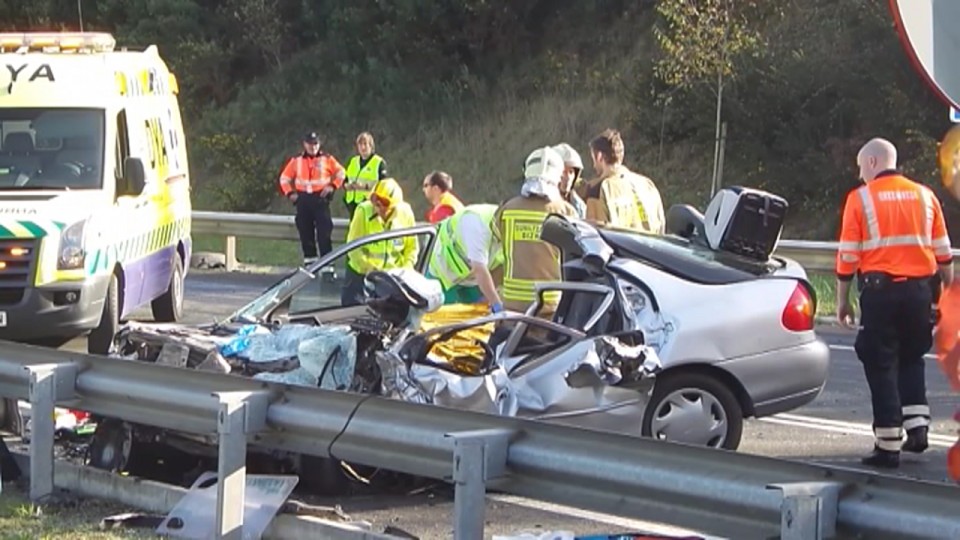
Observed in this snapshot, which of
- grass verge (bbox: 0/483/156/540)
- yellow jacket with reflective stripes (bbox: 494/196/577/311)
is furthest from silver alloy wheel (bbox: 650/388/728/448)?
grass verge (bbox: 0/483/156/540)

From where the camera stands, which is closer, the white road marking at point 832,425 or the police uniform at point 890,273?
the police uniform at point 890,273

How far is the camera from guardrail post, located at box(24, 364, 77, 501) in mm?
7227

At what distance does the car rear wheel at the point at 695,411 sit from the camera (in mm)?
8500

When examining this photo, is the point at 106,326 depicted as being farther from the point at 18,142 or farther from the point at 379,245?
the point at 379,245

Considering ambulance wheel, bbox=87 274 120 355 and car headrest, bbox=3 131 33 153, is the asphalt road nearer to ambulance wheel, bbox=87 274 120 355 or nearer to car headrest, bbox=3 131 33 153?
ambulance wheel, bbox=87 274 120 355

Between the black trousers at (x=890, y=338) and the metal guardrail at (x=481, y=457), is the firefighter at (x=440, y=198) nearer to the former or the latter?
the black trousers at (x=890, y=338)

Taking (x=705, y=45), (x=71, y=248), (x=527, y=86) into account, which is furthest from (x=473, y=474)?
(x=527, y=86)

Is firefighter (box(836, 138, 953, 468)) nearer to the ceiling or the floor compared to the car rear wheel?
nearer to the ceiling

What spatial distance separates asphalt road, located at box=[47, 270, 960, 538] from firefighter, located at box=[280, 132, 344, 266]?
20.7 feet

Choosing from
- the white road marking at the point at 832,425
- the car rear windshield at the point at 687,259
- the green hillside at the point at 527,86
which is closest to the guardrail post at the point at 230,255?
the green hillside at the point at 527,86

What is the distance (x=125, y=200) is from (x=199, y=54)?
30.0 m

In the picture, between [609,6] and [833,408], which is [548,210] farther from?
[609,6]

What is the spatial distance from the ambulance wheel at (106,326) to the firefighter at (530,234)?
4.70 meters

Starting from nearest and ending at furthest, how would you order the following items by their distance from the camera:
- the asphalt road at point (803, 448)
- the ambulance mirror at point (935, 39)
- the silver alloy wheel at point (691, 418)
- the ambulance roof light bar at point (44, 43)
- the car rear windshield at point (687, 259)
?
the ambulance mirror at point (935, 39) → the asphalt road at point (803, 448) → the silver alloy wheel at point (691, 418) → the car rear windshield at point (687, 259) → the ambulance roof light bar at point (44, 43)
